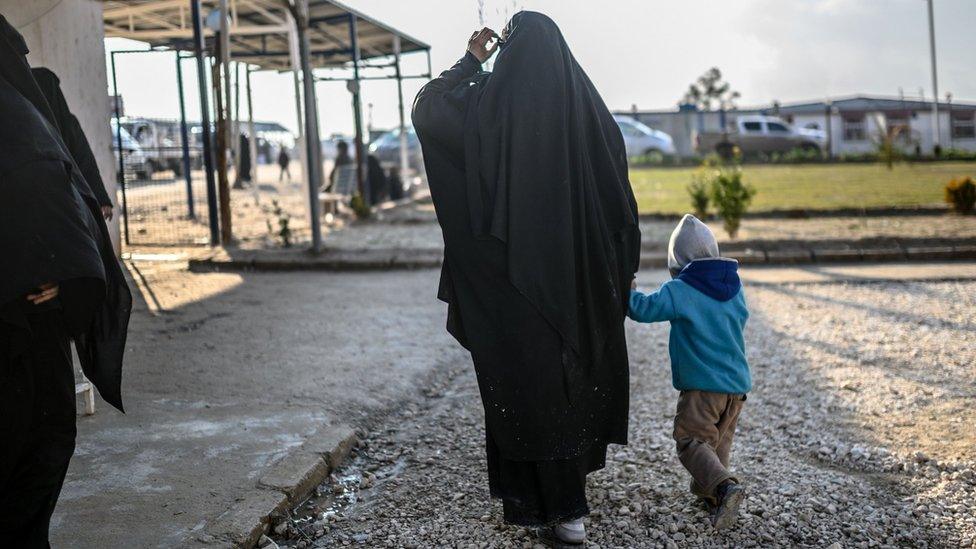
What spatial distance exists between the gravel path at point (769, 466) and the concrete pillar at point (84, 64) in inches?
204

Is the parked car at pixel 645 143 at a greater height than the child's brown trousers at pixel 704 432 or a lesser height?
greater

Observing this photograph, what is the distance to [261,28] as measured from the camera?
13375mm

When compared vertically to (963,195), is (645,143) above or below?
above

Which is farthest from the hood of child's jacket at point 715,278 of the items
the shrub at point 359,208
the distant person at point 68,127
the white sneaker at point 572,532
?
the shrub at point 359,208

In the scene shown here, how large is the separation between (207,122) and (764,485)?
9.02m

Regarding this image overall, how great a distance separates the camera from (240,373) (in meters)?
5.68

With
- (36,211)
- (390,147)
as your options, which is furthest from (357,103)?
(390,147)

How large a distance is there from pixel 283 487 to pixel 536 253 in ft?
4.66

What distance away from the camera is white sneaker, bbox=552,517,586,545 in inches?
133

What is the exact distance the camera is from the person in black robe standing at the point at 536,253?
3.21 meters

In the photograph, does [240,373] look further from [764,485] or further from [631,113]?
[631,113]

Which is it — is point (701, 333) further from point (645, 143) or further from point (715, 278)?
point (645, 143)

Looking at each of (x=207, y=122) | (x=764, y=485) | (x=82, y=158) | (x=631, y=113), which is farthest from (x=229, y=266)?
(x=631, y=113)

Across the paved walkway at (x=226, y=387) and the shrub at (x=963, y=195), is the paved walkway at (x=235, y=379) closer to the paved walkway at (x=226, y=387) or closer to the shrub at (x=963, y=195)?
the paved walkway at (x=226, y=387)
